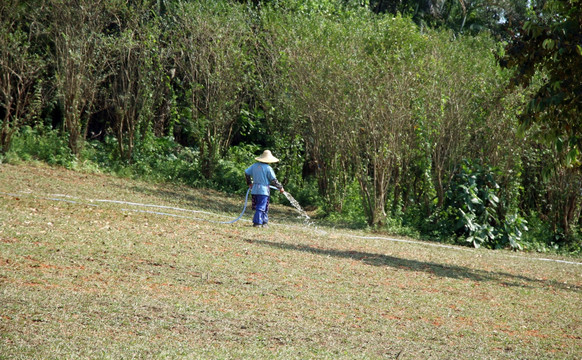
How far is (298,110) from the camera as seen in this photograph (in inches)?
696

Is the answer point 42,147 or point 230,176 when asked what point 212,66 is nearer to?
point 230,176

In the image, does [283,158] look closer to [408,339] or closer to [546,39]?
[546,39]

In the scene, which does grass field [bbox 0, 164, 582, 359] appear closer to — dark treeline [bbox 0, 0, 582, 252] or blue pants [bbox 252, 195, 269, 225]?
blue pants [bbox 252, 195, 269, 225]

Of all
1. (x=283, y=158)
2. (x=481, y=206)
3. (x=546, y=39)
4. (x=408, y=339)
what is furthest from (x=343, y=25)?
(x=408, y=339)

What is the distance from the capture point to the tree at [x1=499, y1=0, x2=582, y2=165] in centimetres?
878

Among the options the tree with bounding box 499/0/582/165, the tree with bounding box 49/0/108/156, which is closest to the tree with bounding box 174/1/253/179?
the tree with bounding box 49/0/108/156

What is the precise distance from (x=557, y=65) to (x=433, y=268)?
141 inches

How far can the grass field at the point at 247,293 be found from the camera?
560 cm

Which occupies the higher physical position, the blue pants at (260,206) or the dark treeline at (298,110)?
the dark treeline at (298,110)

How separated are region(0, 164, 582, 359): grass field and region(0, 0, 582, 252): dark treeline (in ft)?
8.77

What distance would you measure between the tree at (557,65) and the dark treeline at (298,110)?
3.10m

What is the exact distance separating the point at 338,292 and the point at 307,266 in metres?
1.43

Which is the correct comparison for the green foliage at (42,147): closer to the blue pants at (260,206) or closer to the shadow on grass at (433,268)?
the blue pants at (260,206)

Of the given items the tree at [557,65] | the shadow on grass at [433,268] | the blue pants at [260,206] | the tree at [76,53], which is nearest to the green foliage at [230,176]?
the tree at [76,53]
